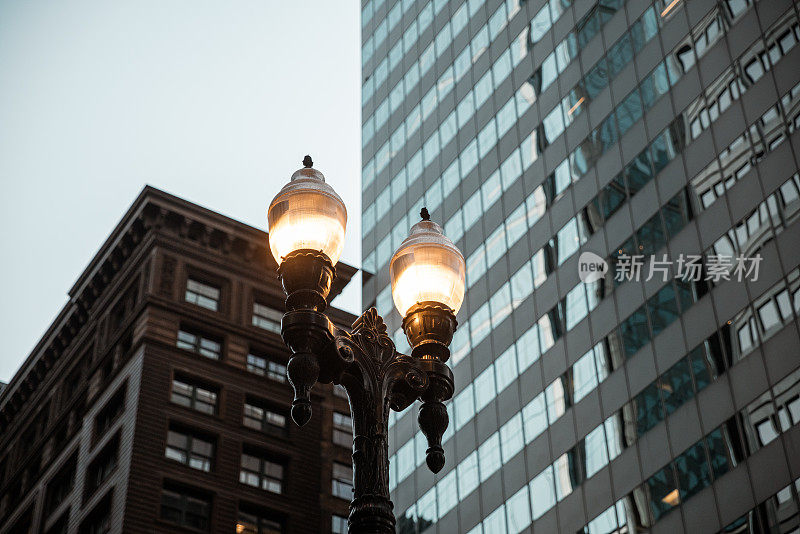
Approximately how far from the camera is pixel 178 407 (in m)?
58.7

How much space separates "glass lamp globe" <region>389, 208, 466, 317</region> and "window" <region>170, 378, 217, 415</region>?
159 feet

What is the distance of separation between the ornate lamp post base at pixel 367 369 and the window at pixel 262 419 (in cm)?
5011

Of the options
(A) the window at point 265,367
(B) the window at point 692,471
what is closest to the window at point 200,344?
(A) the window at point 265,367

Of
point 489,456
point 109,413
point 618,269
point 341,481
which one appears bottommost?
point 489,456

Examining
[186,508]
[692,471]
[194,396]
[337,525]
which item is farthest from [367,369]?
[337,525]

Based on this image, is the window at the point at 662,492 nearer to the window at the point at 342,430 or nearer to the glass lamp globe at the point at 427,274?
the window at the point at 342,430

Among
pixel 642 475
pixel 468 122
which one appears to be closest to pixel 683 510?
pixel 642 475

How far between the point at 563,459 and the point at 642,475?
5.40 meters

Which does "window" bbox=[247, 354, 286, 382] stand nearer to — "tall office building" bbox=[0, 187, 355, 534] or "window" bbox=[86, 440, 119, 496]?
"tall office building" bbox=[0, 187, 355, 534]

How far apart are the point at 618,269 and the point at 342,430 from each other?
21932mm

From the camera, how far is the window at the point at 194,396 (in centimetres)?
5966

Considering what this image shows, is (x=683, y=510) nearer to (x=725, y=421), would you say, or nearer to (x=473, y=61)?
(x=725, y=421)

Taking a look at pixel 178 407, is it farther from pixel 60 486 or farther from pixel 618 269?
pixel 618 269

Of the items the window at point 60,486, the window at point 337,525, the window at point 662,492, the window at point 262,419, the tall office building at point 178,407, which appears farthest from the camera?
the window at point 60,486
